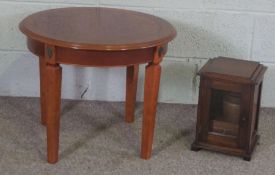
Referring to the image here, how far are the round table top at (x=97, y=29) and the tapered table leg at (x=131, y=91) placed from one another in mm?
266

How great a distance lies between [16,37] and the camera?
2645 mm

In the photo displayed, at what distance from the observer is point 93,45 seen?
1896 mm

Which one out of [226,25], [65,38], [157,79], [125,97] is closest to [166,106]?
[125,97]

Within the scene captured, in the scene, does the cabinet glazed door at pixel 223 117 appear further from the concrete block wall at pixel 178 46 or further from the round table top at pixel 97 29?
the concrete block wall at pixel 178 46

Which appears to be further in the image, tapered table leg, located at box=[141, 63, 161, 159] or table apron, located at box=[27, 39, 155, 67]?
tapered table leg, located at box=[141, 63, 161, 159]

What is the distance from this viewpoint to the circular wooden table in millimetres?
1928

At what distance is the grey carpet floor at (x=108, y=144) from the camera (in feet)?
7.04

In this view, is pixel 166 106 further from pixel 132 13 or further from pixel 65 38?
pixel 65 38

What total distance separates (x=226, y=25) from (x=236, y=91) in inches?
20.5

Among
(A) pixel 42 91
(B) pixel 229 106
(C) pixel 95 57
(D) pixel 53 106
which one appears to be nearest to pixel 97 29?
(C) pixel 95 57

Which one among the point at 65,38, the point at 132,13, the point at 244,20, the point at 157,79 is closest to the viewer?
the point at 65,38

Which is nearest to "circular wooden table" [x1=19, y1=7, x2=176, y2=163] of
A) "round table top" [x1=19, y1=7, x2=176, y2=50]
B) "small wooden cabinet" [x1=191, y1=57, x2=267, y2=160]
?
"round table top" [x1=19, y1=7, x2=176, y2=50]

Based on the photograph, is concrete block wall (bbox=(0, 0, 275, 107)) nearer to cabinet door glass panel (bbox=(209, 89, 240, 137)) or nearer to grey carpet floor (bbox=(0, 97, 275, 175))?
grey carpet floor (bbox=(0, 97, 275, 175))

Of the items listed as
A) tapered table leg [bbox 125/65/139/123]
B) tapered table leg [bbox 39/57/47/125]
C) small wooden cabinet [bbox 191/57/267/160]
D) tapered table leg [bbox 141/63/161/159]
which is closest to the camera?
tapered table leg [bbox 141/63/161/159]
